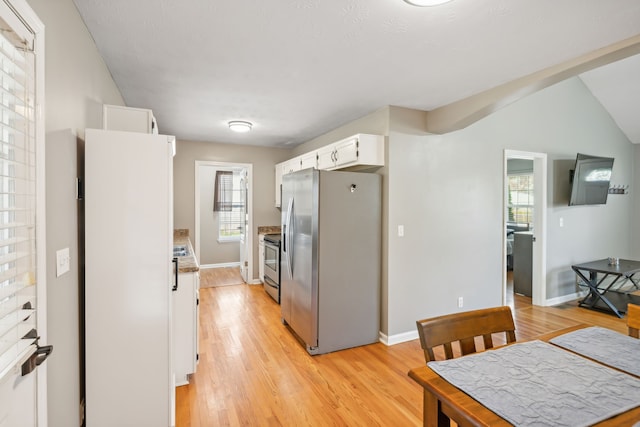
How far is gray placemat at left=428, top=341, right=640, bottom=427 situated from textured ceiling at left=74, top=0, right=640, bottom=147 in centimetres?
166

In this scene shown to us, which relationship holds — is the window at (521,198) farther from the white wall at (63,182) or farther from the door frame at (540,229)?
→ the white wall at (63,182)

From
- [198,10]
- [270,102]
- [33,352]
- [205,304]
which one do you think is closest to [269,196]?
[205,304]

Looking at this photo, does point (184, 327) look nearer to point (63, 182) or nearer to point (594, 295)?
point (63, 182)

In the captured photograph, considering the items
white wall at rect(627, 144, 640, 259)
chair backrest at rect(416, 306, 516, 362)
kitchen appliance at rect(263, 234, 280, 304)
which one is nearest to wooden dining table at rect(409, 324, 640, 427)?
chair backrest at rect(416, 306, 516, 362)

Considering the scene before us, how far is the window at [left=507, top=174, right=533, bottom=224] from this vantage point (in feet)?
23.6

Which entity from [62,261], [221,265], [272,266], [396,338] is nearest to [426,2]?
[62,261]

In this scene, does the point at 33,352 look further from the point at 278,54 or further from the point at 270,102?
the point at 270,102

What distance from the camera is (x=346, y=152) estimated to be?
329cm

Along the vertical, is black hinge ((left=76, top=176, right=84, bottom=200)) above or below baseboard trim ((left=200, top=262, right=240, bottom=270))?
above

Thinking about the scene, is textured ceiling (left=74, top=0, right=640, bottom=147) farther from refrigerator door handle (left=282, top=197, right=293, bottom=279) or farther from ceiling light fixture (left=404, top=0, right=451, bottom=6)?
refrigerator door handle (left=282, top=197, right=293, bottom=279)

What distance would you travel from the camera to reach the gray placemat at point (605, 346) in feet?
3.97

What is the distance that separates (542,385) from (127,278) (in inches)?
74.5

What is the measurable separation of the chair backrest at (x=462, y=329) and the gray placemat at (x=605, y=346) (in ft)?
0.70

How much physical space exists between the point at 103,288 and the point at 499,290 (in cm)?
410
